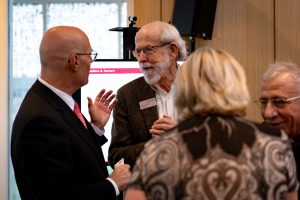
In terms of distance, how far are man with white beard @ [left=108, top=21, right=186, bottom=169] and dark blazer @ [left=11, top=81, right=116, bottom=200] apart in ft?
1.27

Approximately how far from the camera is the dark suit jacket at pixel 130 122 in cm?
271

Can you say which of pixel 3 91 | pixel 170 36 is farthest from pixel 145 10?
pixel 170 36

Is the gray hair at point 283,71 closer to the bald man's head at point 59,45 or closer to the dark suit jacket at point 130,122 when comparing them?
the dark suit jacket at point 130,122

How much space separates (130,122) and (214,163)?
1.27 m

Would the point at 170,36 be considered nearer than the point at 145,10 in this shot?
Yes

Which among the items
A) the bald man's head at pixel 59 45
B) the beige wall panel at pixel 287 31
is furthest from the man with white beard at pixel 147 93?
the beige wall panel at pixel 287 31

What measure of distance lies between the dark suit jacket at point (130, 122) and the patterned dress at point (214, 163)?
1130mm

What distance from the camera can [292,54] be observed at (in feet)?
17.4

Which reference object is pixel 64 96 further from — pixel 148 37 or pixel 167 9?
pixel 167 9

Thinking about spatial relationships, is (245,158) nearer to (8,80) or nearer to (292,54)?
(292,54)

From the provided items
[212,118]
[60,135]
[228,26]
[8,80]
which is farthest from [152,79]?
[8,80]

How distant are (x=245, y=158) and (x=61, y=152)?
89 centimetres

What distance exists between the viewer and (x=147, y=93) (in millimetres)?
2797

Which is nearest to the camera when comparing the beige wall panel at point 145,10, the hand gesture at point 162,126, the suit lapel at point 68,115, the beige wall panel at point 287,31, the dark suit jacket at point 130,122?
the suit lapel at point 68,115
